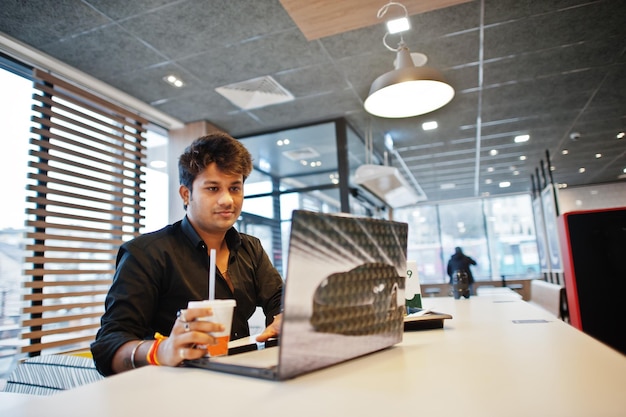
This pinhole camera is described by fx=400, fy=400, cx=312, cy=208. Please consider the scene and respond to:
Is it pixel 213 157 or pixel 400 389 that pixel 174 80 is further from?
pixel 400 389

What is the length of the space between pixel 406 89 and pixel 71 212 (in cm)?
305

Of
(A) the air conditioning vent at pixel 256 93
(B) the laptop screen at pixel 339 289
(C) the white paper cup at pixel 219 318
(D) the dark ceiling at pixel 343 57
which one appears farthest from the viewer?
(A) the air conditioning vent at pixel 256 93

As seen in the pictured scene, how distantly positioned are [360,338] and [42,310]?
10.7 feet

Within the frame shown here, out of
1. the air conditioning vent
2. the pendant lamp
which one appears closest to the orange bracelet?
the pendant lamp

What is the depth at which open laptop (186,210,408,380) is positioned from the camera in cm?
64

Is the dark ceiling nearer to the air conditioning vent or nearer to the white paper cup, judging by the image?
the air conditioning vent

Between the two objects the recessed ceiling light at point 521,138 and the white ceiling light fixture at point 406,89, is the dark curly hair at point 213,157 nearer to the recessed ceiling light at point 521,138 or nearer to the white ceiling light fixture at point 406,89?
the white ceiling light fixture at point 406,89

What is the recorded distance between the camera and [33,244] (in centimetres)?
317

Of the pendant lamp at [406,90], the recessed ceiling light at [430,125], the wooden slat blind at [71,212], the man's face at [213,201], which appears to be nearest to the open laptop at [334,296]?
the man's face at [213,201]

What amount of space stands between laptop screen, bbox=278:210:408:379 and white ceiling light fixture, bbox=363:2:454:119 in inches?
64.5

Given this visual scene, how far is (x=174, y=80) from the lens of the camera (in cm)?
385

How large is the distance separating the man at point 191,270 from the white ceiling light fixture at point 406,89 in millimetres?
1219

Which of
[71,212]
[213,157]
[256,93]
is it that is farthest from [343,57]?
[71,212]

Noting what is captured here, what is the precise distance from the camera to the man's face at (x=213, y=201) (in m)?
1.41
